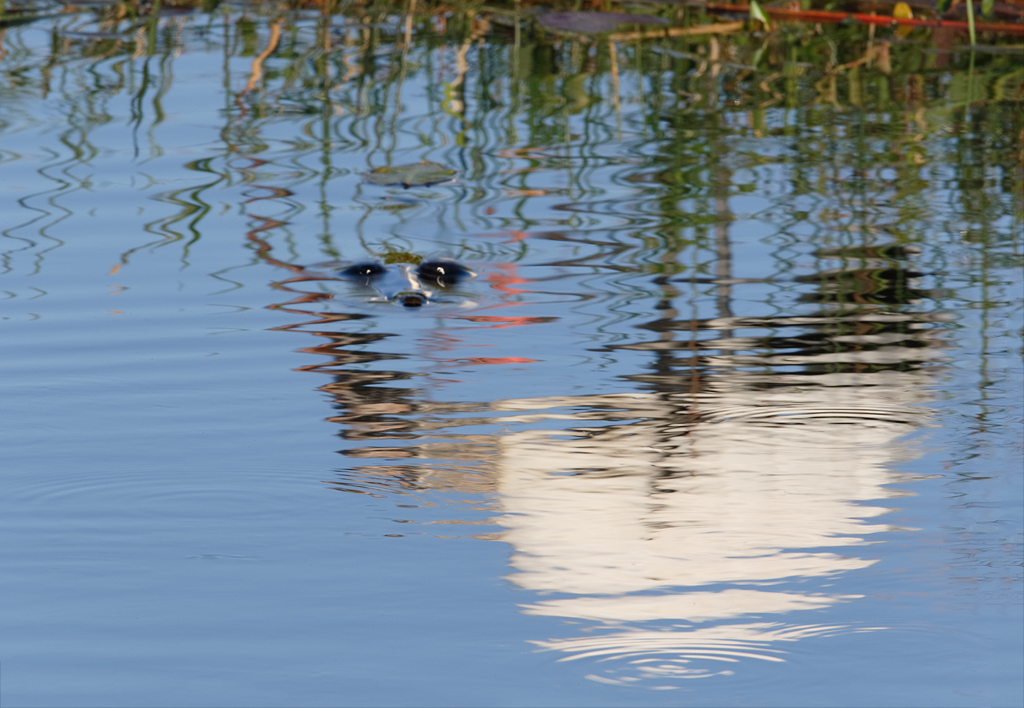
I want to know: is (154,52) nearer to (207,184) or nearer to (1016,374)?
(207,184)

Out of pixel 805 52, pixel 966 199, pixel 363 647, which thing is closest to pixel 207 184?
pixel 966 199

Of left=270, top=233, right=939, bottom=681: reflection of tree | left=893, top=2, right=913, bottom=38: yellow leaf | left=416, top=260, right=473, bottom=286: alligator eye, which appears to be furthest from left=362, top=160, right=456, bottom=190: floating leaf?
left=893, top=2, right=913, bottom=38: yellow leaf

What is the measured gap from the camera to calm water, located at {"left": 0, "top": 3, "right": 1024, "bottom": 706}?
1.35 m

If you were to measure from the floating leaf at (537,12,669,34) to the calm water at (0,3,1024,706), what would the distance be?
0.93m

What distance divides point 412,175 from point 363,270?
685 mm

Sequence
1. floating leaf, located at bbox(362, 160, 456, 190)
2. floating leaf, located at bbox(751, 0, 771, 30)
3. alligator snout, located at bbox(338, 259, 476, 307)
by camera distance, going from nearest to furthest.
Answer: alligator snout, located at bbox(338, 259, 476, 307) → floating leaf, located at bbox(362, 160, 456, 190) → floating leaf, located at bbox(751, 0, 771, 30)

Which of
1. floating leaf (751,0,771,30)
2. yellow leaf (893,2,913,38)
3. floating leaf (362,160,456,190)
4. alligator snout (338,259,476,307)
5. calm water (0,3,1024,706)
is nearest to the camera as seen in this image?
calm water (0,3,1024,706)

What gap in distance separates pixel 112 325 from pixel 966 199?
73.1 inches

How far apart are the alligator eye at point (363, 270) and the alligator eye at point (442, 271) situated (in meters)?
0.08

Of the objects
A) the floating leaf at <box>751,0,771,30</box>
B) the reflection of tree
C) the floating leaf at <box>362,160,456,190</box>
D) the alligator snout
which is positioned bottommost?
the reflection of tree

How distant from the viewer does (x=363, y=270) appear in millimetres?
2508

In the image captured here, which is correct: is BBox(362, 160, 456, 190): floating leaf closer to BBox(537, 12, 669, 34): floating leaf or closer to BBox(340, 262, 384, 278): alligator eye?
BBox(340, 262, 384, 278): alligator eye

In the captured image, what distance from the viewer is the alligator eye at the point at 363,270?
250cm

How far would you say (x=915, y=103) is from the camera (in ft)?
12.4
